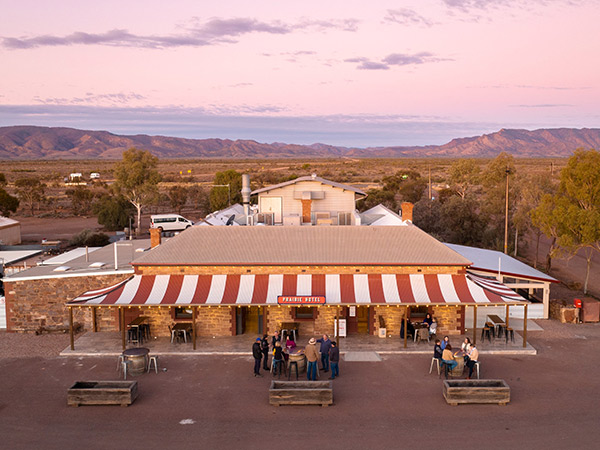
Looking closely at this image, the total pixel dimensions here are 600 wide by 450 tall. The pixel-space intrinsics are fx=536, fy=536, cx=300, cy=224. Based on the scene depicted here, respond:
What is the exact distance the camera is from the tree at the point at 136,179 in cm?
4953

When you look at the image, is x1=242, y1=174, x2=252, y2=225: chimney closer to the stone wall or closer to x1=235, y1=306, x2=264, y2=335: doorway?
x1=235, y1=306, x2=264, y2=335: doorway

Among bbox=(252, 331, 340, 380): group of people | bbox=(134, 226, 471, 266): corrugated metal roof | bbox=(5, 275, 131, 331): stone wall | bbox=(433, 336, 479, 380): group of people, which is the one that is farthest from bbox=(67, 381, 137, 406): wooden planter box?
bbox=(433, 336, 479, 380): group of people

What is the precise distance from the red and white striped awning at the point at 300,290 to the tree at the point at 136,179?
32.1 m

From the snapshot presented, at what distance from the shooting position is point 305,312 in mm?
19812

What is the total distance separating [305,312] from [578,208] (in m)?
14.4

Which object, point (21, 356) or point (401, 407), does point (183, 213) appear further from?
point (401, 407)

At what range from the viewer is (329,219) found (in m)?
27.6

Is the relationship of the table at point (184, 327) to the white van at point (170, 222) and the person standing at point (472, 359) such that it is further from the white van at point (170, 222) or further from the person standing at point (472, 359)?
the white van at point (170, 222)

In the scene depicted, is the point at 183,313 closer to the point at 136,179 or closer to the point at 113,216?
the point at 113,216

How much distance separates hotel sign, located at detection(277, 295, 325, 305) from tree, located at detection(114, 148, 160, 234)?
3460 cm

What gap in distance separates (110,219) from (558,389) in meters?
42.0

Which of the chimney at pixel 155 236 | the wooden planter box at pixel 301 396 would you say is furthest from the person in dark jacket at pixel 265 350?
the chimney at pixel 155 236

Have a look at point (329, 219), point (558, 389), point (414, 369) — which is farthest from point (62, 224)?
point (558, 389)

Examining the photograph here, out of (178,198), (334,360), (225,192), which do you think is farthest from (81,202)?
(334,360)
